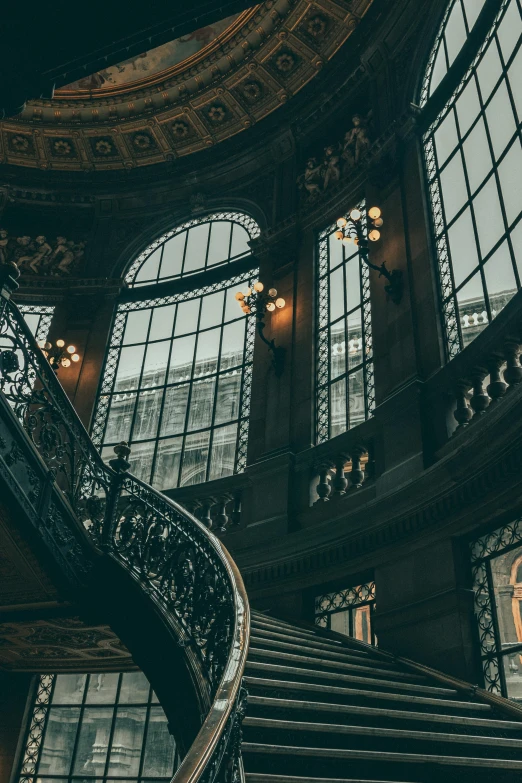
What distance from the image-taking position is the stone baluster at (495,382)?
20.4 ft

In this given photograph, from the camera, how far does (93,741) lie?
30.7ft

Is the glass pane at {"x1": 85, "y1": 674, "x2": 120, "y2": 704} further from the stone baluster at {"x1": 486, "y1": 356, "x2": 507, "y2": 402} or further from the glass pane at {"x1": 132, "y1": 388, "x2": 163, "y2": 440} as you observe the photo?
the stone baluster at {"x1": 486, "y1": 356, "x2": 507, "y2": 402}

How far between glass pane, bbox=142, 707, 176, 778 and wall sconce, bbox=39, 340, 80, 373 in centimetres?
582

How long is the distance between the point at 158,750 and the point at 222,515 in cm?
310

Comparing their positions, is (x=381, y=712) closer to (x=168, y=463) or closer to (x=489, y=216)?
(x=489, y=216)

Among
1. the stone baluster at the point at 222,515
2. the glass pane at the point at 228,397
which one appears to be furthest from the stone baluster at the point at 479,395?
the glass pane at the point at 228,397

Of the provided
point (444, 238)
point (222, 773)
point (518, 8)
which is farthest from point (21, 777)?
point (518, 8)

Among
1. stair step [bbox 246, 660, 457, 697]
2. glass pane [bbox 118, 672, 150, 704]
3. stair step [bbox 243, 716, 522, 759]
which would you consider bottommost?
stair step [bbox 243, 716, 522, 759]

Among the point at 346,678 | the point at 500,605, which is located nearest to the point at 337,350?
the point at 500,605

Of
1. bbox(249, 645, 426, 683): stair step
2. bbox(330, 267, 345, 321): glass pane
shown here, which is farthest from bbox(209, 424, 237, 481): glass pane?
bbox(249, 645, 426, 683): stair step

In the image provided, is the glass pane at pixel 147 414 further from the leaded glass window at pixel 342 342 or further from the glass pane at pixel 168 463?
the leaded glass window at pixel 342 342

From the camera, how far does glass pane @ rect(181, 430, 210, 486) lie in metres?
10.9

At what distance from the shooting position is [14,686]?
9539mm

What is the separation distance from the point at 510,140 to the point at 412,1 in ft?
15.0
